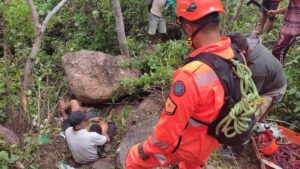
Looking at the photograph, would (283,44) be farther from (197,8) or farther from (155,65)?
(197,8)

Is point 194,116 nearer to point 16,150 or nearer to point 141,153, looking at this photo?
point 141,153

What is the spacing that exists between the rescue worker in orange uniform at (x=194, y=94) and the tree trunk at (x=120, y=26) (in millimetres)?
3608

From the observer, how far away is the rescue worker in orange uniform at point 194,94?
2.67 m

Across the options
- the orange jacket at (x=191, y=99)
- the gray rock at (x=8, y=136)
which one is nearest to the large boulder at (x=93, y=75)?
the gray rock at (x=8, y=136)

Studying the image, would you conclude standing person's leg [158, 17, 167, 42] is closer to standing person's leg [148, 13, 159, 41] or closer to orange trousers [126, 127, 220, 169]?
standing person's leg [148, 13, 159, 41]

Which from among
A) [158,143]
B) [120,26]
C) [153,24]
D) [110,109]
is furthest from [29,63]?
[153,24]

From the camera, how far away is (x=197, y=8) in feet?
9.04

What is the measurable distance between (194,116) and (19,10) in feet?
18.7

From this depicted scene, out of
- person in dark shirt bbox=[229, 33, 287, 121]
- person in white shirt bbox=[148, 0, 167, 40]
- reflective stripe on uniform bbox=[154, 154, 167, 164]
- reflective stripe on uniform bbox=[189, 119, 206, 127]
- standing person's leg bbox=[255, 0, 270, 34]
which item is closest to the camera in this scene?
reflective stripe on uniform bbox=[189, 119, 206, 127]

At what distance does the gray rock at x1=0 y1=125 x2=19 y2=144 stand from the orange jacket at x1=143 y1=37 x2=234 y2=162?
243 cm

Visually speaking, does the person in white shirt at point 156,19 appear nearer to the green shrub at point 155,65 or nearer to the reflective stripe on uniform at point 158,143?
the green shrub at point 155,65

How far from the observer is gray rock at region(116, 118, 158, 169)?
191 inches

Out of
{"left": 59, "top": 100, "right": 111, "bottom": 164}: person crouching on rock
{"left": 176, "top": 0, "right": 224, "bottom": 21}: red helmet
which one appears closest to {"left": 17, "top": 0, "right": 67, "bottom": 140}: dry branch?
{"left": 59, "top": 100, "right": 111, "bottom": 164}: person crouching on rock

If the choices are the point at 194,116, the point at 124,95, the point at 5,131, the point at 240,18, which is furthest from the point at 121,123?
the point at 240,18
